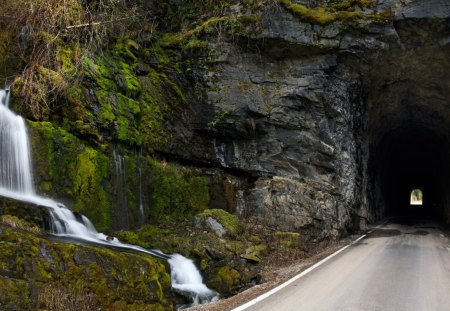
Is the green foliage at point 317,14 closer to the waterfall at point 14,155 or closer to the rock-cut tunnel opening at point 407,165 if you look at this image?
the rock-cut tunnel opening at point 407,165

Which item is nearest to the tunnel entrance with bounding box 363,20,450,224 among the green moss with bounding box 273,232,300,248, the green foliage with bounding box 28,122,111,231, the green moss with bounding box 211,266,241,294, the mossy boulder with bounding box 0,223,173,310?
the green moss with bounding box 273,232,300,248

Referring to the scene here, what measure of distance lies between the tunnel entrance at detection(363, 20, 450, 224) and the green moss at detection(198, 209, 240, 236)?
28.6 feet

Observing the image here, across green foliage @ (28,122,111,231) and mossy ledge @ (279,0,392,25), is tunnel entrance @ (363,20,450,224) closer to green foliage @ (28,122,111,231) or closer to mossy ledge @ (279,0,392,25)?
mossy ledge @ (279,0,392,25)

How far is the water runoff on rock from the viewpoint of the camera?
9953 millimetres

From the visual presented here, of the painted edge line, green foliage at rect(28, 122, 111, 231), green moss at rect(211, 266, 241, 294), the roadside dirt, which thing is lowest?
green moss at rect(211, 266, 241, 294)

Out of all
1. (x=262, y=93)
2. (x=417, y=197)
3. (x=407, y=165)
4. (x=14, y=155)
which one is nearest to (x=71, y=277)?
(x=14, y=155)

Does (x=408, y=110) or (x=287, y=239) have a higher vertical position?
(x=408, y=110)

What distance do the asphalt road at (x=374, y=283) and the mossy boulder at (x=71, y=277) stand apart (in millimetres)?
2653

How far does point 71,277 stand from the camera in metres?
7.33

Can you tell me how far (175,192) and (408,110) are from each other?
1425cm

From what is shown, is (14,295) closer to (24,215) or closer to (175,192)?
(24,215)

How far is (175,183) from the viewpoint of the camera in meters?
14.9

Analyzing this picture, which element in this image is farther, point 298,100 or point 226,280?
point 298,100

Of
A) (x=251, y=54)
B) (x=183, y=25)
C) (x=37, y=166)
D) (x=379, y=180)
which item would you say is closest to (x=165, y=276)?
(x=37, y=166)
